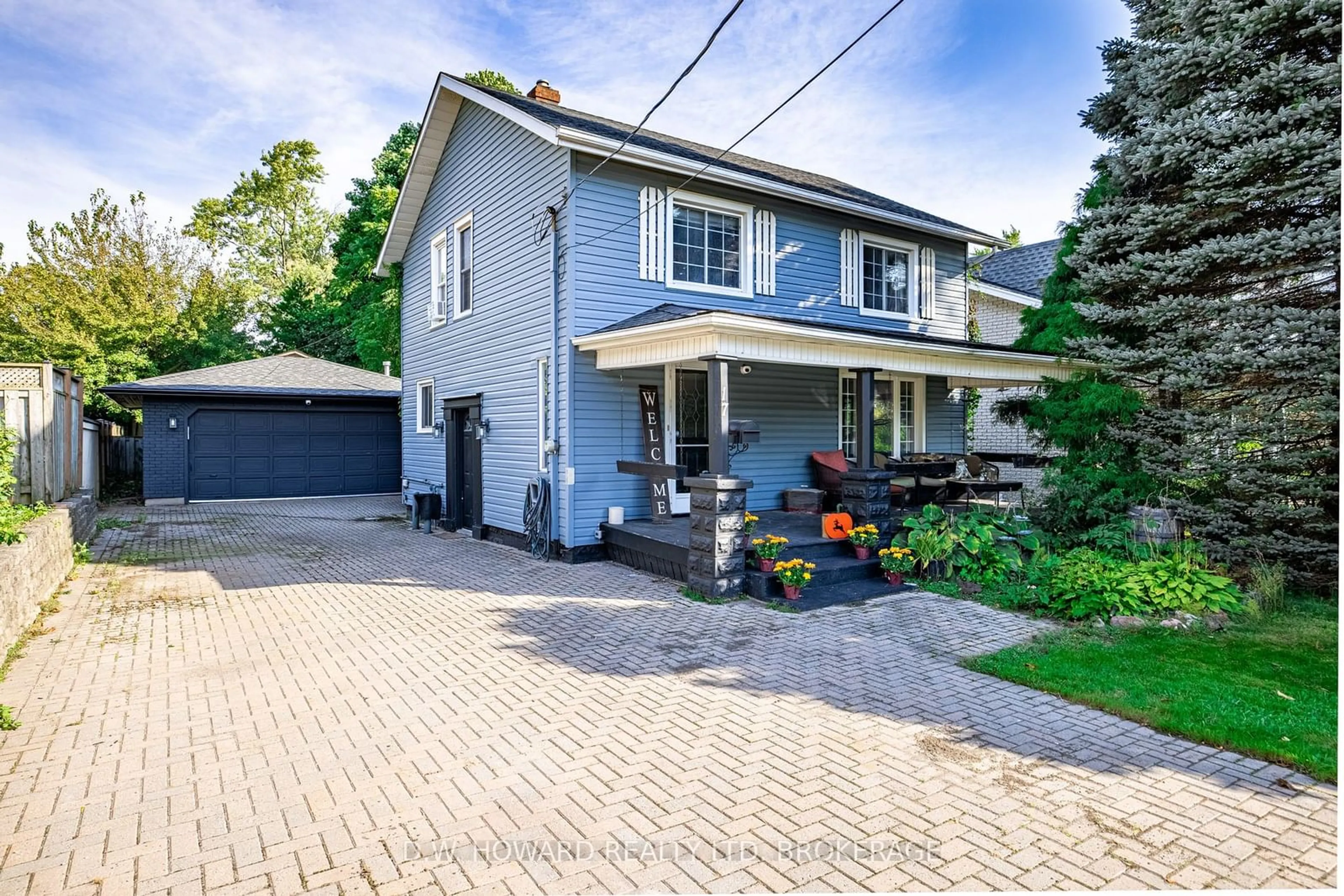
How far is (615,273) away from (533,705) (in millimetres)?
6186

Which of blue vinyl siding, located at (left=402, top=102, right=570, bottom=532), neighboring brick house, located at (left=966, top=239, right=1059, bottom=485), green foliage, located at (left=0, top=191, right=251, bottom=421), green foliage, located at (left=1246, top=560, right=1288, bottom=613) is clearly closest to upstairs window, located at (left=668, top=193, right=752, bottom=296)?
blue vinyl siding, located at (left=402, top=102, right=570, bottom=532)

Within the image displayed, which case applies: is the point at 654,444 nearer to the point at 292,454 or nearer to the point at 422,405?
the point at 422,405

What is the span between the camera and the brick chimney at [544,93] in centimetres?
1182

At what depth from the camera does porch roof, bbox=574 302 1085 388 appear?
7277 millimetres

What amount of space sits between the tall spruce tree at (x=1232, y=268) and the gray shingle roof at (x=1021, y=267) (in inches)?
312

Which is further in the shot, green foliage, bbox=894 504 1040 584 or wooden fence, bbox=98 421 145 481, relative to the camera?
wooden fence, bbox=98 421 145 481

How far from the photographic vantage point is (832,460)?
1093cm

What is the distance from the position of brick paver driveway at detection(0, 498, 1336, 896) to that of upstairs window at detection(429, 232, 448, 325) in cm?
783

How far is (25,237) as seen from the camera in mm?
23453

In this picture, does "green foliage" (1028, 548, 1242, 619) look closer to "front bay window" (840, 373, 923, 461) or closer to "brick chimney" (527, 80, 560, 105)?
"front bay window" (840, 373, 923, 461)

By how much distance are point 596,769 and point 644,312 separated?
665 cm

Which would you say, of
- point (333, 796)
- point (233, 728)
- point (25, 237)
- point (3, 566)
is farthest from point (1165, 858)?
point (25, 237)

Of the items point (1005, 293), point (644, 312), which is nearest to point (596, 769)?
point (644, 312)

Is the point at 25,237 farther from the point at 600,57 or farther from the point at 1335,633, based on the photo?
the point at 1335,633
